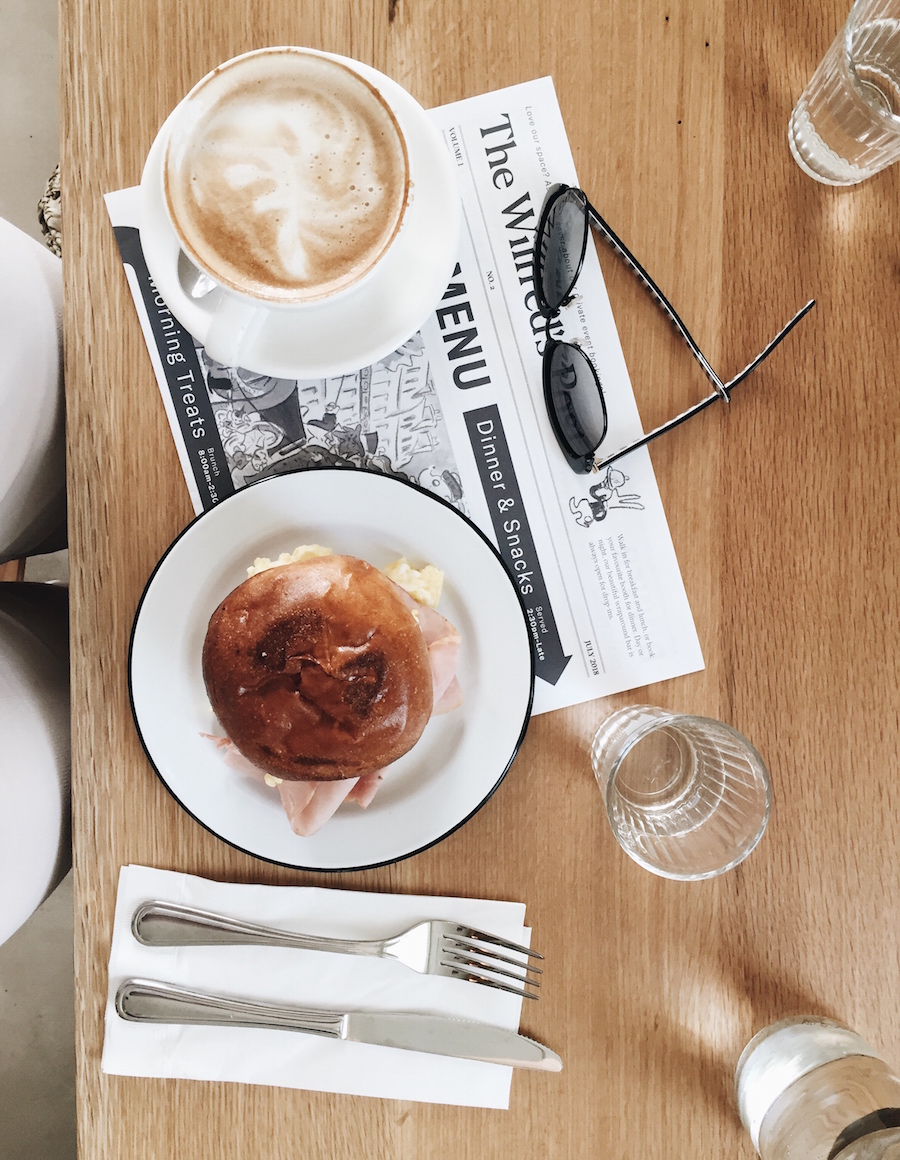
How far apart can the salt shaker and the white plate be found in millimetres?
343

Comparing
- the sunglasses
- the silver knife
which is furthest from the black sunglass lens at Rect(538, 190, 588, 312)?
the silver knife

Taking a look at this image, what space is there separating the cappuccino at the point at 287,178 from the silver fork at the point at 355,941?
0.54 metres

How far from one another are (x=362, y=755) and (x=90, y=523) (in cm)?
32

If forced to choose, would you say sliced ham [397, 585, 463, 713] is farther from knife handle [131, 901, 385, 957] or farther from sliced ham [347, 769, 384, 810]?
knife handle [131, 901, 385, 957]

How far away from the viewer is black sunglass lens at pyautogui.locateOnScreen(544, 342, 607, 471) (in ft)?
2.39

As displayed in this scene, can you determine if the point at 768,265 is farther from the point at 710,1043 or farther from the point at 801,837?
the point at 710,1043

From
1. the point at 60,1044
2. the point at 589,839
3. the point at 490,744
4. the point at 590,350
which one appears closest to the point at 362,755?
the point at 490,744

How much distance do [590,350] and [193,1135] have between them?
799 mm

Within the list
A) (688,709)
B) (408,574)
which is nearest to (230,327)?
(408,574)

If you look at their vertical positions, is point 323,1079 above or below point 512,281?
below

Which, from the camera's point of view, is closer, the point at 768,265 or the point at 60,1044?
the point at 768,265

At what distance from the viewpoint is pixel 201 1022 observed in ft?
2.41

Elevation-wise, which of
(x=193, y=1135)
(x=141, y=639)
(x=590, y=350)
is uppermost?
(x=590, y=350)

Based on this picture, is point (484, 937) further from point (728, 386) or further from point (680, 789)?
point (728, 386)
